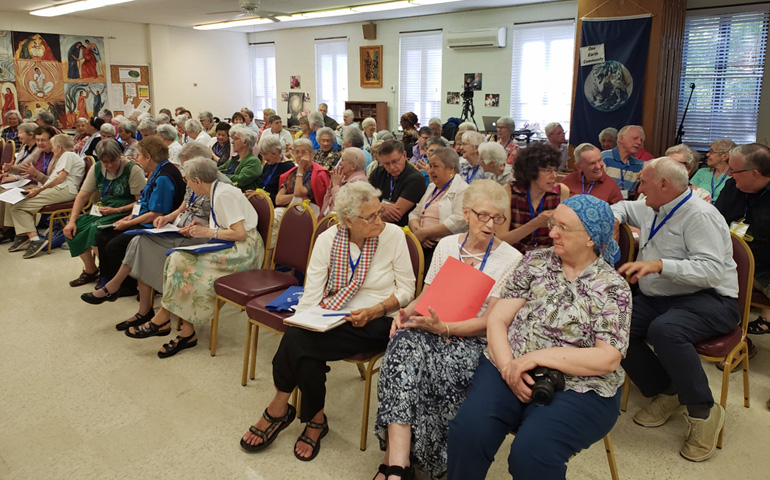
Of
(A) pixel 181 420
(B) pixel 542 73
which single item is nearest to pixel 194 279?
(A) pixel 181 420

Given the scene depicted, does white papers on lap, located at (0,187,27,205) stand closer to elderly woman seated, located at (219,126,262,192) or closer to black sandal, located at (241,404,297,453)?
elderly woman seated, located at (219,126,262,192)

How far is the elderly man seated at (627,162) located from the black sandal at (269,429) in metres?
3.45

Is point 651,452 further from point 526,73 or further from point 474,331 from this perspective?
point 526,73

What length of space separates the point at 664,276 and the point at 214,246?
251 cm

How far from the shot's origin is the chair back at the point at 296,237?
3.36 m

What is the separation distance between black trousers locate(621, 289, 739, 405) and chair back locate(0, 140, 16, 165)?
7.11m

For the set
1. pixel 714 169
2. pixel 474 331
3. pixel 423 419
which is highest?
pixel 714 169

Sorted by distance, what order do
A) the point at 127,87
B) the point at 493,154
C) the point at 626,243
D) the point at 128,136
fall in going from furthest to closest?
1. the point at 127,87
2. the point at 128,136
3. the point at 493,154
4. the point at 626,243

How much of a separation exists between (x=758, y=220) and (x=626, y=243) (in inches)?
39.2

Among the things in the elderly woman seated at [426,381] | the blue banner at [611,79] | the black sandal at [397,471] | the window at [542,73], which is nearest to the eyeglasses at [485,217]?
the elderly woman seated at [426,381]

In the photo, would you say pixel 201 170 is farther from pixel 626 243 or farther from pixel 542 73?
pixel 542 73

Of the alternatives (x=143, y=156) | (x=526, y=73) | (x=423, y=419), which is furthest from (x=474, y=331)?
(x=526, y=73)

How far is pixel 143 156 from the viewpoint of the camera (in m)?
4.21

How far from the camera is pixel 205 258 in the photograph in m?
3.46
